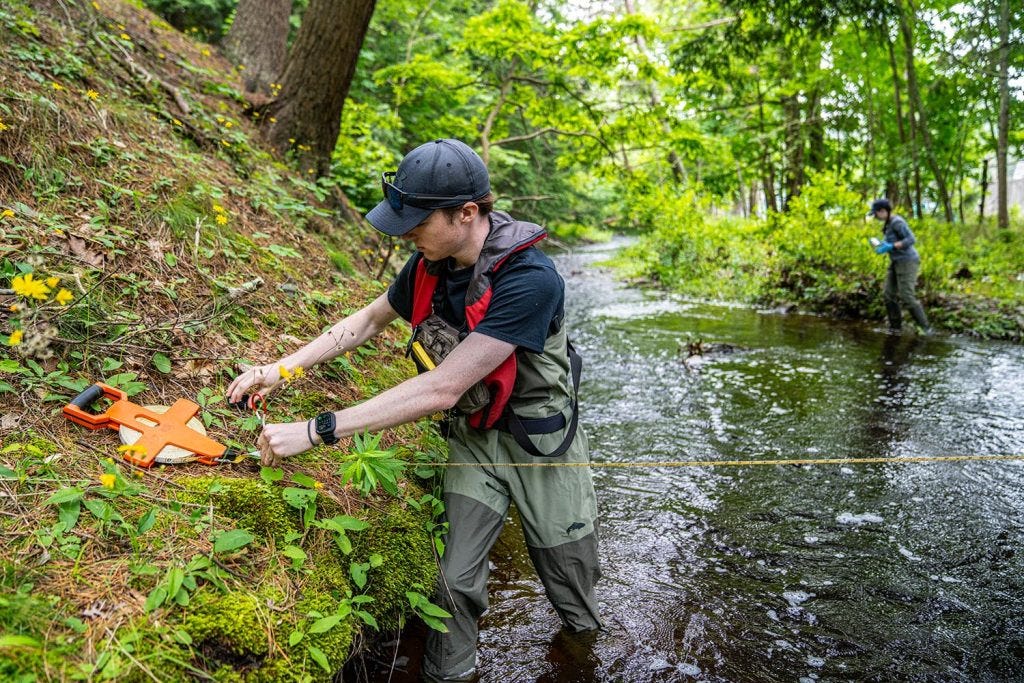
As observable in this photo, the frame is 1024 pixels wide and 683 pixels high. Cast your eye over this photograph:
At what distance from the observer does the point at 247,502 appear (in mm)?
2428

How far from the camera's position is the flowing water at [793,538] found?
3.20m

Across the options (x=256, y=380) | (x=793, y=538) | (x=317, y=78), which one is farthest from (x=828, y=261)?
(x=256, y=380)

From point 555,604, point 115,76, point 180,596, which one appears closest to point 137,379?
point 180,596

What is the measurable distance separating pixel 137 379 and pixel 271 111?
4882 mm

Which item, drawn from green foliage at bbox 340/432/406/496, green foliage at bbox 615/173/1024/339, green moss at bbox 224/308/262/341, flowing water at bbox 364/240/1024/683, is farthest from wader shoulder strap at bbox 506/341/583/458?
green foliage at bbox 615/173/1024/339

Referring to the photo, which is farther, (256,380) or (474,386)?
(256,380)

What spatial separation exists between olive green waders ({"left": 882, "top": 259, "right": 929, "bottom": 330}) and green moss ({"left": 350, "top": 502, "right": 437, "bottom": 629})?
10384 millimetres

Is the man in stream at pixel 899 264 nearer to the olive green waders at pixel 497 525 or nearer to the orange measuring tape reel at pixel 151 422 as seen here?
the olive green waders at pixel 497 525

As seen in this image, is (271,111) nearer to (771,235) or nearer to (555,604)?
(555,604)

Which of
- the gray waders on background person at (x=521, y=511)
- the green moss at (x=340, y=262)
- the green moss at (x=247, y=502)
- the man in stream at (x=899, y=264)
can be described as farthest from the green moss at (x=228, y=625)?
the man in stream at (x=899, y=264)

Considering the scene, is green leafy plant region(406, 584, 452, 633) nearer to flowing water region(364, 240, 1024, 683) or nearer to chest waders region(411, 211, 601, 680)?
chest waders region(411, 211, 601, 680)

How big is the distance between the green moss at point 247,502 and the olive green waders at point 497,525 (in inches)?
28.8

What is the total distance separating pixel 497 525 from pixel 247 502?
1.07m

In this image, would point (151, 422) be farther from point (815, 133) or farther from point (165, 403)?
point (815, 133)
